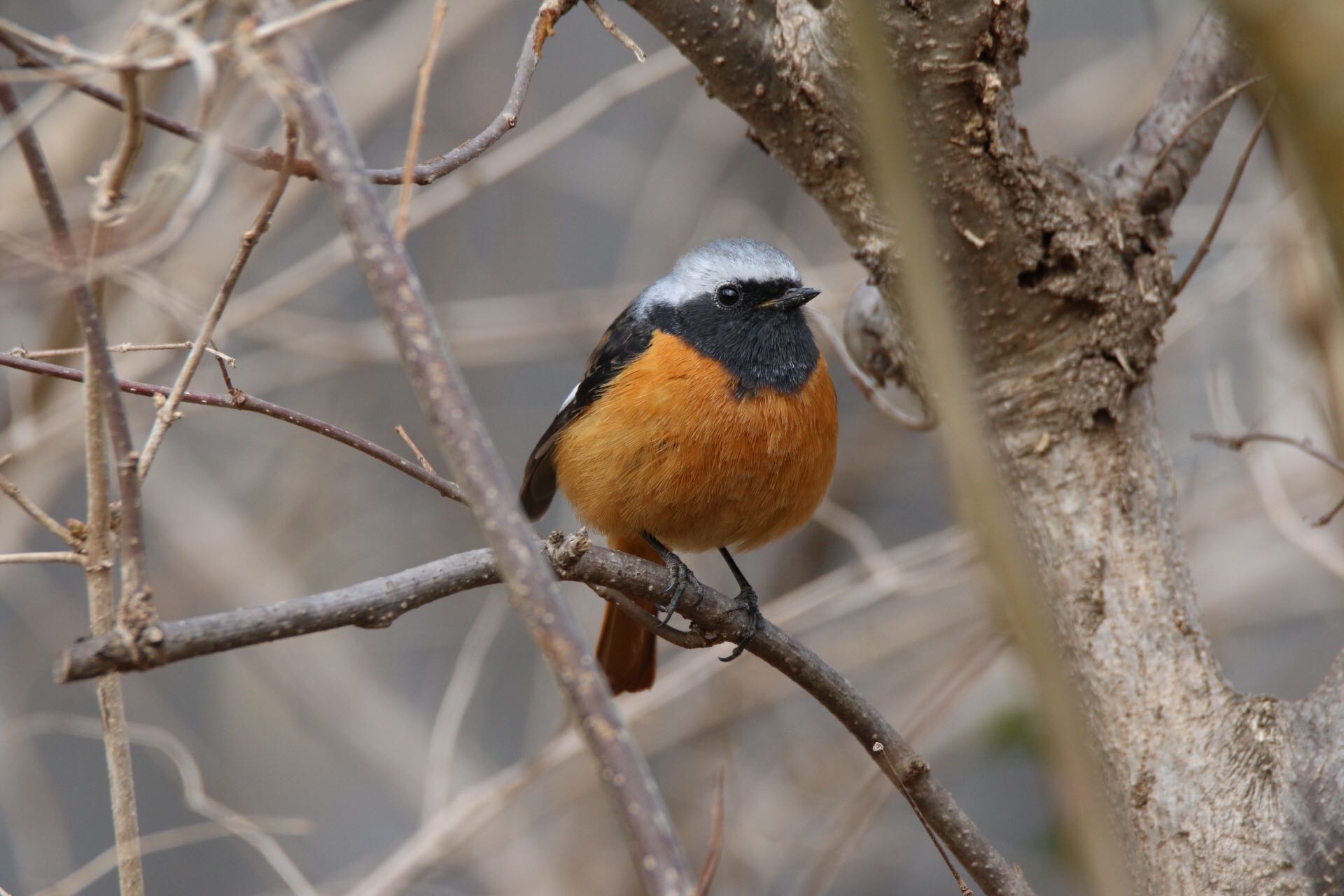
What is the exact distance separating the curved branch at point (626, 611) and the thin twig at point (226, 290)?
26cm

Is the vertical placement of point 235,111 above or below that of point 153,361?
above

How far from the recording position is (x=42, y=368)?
A: 1.89 m

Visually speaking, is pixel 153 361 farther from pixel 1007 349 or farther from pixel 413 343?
pixel 413 343

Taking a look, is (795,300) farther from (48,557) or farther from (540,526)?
(540,526)

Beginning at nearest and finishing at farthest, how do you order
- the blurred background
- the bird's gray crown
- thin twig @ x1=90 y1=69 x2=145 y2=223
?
thin twig @ x1=90 y1=69 x2=145 y2=223 < the bird's gray crown < the blurred background

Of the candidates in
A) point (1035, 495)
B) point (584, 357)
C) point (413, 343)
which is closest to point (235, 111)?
point (584, 357)

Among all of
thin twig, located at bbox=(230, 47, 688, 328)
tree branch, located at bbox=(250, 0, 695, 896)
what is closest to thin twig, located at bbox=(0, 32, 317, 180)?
tree branch, located at bbox=(250, 0, 695, 896)

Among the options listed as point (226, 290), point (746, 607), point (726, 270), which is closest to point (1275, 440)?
point (746, 607)

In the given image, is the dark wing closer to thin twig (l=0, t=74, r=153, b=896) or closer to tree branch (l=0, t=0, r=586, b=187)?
tree branch (l=0, t=0, r=586, b=187)

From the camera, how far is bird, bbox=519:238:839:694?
10.8ft

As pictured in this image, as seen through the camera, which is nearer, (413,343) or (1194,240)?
(413,343)

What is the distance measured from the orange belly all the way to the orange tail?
39 centimetres

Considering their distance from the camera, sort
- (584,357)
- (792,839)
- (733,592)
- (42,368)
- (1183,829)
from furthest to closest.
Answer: (584,357) < (733,592) < (792,839) < (1183,829) < (42,368)

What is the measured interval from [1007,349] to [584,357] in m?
4.28
